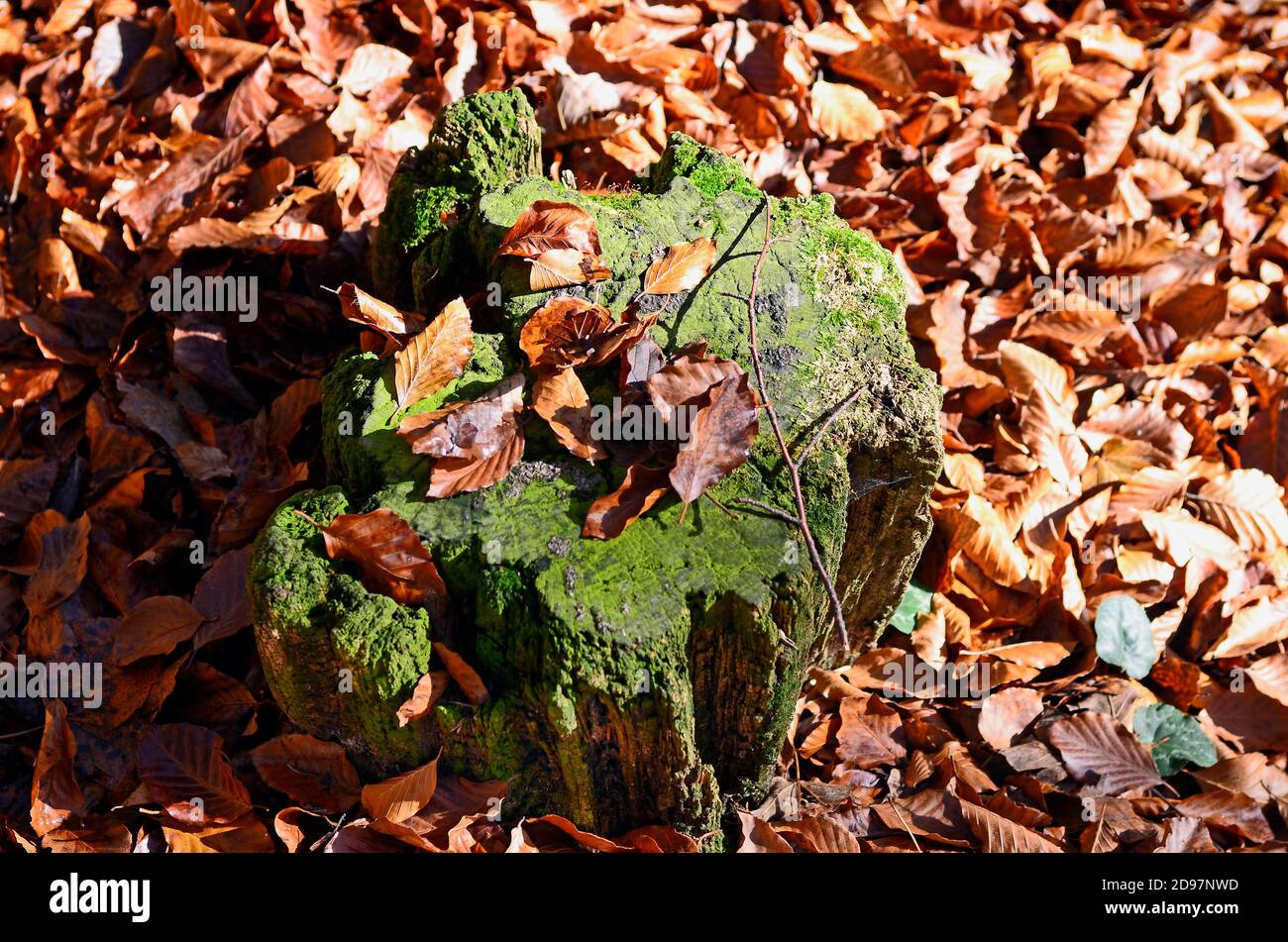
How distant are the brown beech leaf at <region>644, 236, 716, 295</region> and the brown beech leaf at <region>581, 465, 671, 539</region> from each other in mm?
431

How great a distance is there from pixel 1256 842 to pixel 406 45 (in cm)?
330

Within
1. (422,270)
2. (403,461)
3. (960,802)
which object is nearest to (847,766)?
(960,802)

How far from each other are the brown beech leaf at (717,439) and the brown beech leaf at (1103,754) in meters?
1.21

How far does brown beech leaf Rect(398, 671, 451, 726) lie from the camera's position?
180 cm

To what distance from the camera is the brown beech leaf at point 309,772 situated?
2.06 metres

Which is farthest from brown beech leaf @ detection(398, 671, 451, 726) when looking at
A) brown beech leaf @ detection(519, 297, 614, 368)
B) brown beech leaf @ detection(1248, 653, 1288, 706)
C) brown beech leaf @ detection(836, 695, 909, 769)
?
brown beech leaf @ detection(1248, 653, 1288, 706)

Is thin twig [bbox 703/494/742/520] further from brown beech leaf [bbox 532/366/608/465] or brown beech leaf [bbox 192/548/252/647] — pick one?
brown beech leaf [bbox 192/548/252/647]

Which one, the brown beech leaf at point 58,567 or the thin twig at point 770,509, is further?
the brown beech leaf at point 58,567

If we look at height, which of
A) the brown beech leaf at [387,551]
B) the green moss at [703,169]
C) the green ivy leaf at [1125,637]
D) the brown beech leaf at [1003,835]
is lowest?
the brown beech leaf at [1003,835]

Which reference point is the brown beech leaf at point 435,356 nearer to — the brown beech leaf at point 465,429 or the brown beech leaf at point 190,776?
the brown beech leaf at point 465,429

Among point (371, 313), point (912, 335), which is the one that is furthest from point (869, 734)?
point (371, 313)

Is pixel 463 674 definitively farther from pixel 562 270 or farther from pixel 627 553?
pixel 562 270

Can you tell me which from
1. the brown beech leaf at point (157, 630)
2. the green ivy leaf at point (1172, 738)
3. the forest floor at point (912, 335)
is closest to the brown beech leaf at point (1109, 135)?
the forest floor at point (912, 335)

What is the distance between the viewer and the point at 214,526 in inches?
101
